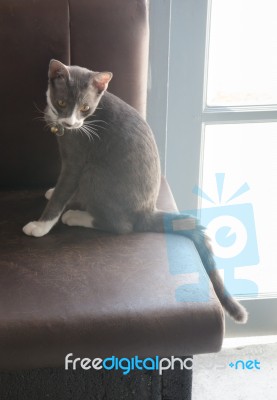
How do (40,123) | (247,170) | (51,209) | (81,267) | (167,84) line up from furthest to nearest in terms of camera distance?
1. (247,170)
2. (167,84)
3. (40,123)
4. (51,209)
5. (81,267)

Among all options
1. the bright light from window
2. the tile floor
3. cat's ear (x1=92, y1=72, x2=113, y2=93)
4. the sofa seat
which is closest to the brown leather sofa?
the sofa seat

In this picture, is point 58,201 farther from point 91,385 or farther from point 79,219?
point 91,385

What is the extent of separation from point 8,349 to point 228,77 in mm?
956

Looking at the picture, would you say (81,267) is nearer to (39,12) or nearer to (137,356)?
(137,356)

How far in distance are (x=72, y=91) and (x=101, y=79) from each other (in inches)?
2.7

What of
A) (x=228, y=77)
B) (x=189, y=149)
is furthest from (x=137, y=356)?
(x=228, y=77)

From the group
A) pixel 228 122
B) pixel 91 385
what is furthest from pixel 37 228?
pixel 228 122

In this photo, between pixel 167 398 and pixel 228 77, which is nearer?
pixel 167 398

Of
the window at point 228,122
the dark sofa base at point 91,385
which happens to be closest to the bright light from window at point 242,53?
the window at point 228,122

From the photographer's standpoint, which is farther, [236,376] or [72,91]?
[236,376]

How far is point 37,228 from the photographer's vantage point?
113cm

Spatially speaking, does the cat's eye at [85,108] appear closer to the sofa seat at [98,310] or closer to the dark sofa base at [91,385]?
the sofa seat at [98,310]

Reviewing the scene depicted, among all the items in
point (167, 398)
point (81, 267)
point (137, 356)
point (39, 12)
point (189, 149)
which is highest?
point (39, 12)

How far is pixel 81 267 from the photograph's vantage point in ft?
3.39
